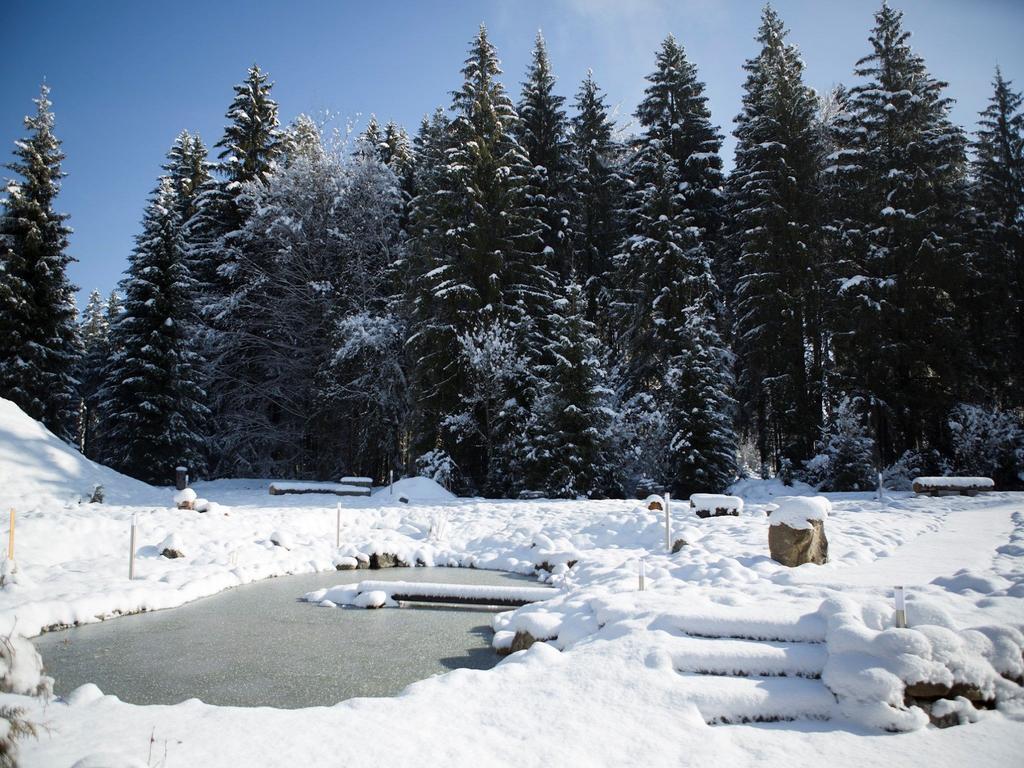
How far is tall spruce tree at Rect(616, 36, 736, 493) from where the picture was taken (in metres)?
19.4

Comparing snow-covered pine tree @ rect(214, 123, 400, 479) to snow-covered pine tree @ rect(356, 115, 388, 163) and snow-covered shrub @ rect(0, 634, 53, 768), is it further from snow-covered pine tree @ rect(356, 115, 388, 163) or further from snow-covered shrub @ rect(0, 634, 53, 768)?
snow-covered shrub @ rect(0, 634, 53, 768)

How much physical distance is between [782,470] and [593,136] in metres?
15.5

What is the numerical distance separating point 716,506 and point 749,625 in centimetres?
803

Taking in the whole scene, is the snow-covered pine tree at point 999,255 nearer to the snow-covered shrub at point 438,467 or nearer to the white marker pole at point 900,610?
the snow-covered shrub at point 438,467

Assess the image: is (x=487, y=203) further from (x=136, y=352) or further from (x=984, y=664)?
(x=984, y=664)

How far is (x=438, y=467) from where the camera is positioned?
20406 millimetres

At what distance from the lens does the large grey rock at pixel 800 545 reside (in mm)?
7922

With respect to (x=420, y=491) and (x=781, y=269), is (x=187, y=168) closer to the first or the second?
(x=420, y=491)

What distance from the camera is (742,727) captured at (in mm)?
3910

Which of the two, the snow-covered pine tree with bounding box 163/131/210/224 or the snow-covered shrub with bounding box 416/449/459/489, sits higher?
the snow-covered pine tree with bounding box 163/131/210/224

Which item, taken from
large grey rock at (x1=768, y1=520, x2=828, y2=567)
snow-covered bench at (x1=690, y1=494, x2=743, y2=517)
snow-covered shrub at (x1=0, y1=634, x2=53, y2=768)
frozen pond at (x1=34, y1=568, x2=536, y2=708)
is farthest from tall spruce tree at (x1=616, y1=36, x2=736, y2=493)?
snow-covered shrub at (x1=0, y1=634, x2=53, y2=768)

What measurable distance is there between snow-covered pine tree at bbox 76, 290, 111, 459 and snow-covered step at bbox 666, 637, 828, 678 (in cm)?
3374

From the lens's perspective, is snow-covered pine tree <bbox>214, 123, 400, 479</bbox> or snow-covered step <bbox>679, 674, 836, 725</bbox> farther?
snow-covered pine tree <bbox>214, 123, 400, 479</bbox>

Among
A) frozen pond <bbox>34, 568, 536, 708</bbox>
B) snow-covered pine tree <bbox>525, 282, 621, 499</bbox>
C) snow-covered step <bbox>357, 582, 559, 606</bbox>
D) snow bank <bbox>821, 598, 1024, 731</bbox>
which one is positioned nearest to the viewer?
snow bank <bbox>821, 598, 1024, 731</bbox>
